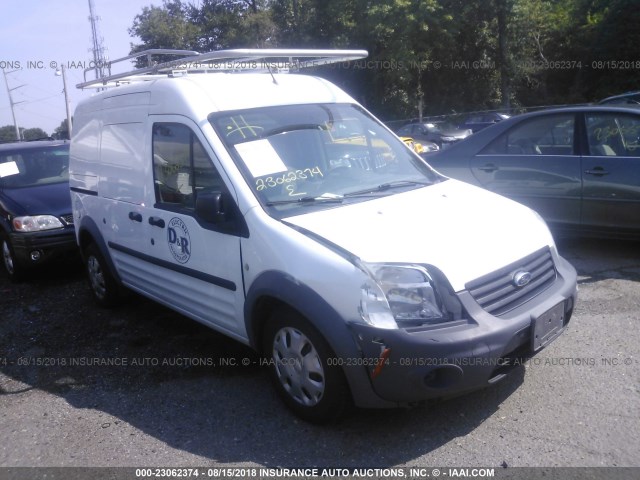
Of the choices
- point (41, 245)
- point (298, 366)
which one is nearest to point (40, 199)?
point (41, 245)

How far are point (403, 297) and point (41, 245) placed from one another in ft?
17.6

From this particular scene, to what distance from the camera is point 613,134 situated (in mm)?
6219

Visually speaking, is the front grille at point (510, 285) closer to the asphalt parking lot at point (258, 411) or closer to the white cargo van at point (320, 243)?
the white cargo van at point (320, 243)

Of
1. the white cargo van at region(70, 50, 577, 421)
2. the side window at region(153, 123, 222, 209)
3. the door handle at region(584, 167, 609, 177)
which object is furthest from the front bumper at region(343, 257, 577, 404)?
the door handle at region(584, 167, 609, 177)

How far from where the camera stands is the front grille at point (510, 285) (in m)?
3.32

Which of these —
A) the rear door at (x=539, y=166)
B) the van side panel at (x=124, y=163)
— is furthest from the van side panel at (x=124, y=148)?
the rear door at (x=539, y=166)

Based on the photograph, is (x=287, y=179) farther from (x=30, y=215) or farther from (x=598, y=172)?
(x=30, y=215)

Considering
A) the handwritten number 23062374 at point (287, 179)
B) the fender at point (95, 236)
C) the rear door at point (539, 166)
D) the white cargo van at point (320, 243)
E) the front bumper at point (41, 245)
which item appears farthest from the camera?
the front bumper at point (41, 245)

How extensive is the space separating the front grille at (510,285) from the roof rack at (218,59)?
87.6 inches

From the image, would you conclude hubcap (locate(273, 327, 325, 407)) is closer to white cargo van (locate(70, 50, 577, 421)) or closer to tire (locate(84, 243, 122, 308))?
white cargo van (locate(70, 50, 577, 421))

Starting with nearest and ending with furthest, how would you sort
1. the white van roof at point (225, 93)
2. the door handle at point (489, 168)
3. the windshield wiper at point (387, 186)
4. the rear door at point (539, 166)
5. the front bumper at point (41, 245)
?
the windshield wiper at point (387, 186) → the white van roof at point (225, 93) → the rear door at point (539, 166) → the door handle at point (489, 168) → the front bumper at point (41, 245)

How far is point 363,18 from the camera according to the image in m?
34.6

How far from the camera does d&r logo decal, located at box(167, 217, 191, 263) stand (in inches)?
171

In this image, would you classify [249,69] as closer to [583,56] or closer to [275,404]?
[275,404]
